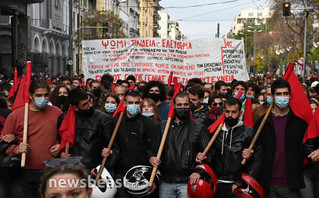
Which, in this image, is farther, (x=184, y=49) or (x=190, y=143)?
(x=184, y=49)

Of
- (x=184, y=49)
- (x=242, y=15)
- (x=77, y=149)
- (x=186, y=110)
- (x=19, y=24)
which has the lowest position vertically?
(x=77, y=149)

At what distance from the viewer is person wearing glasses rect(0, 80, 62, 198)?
5.90 m

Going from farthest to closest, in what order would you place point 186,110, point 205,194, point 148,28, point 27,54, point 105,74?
point 148,28
point 27,54
point 105,74
point 186,110
point 205,194

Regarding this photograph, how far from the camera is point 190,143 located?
573 cm

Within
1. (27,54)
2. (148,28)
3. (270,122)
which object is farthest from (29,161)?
(148,28)

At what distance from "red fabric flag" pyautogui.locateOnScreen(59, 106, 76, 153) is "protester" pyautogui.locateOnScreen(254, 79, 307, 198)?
1.94m

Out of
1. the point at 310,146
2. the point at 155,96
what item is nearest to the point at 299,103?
the point at 310,146

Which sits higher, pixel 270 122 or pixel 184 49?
pixel 184 49

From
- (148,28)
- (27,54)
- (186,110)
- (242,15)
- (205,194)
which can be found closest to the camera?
(205,194)

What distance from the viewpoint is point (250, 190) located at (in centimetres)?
549

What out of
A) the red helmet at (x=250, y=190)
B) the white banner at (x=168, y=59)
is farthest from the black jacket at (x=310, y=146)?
the white banner at (x=168, y=59)

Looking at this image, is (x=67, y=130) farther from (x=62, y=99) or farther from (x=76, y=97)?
(x=62, y=99)

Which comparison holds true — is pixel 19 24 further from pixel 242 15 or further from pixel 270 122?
pixel 242 15

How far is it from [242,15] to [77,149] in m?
192
